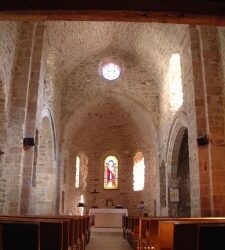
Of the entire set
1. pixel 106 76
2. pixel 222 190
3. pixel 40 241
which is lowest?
pixel 40 241

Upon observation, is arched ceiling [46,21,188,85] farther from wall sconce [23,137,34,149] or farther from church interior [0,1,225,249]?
wall sconce [23,137,34,149]

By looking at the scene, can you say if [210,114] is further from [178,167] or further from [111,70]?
[111,70]

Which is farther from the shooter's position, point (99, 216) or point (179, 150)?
point (99, 216)

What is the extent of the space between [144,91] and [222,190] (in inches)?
327

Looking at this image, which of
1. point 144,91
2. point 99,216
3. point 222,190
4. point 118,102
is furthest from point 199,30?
point 99,216

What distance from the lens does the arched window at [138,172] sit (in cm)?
1912

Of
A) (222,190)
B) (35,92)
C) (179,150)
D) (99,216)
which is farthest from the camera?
(99,216)

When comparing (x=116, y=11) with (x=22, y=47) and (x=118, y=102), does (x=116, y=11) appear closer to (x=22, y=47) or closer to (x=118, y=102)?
(x=22, y=47)

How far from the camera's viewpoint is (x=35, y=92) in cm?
1034

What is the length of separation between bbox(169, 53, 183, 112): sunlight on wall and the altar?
546 cm

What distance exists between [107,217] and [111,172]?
494 centimetres

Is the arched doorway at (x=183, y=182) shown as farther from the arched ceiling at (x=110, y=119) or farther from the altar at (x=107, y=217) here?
the altar at (x=107, y=217)

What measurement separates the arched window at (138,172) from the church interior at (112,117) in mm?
60

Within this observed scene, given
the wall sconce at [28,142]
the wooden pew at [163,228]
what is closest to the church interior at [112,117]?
the wall sconce at [28,142]
